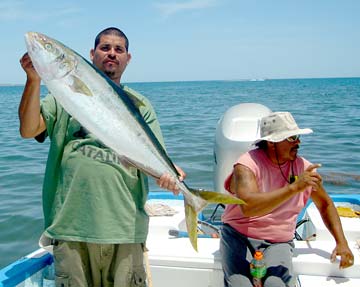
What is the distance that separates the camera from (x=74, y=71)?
2.43 m

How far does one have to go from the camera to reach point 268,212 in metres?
3.40

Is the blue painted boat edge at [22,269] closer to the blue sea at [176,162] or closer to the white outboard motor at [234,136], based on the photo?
the white outboard motor at [234,136]

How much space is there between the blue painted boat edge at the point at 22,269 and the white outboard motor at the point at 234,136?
209cm

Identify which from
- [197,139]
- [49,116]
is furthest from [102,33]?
[197,139]

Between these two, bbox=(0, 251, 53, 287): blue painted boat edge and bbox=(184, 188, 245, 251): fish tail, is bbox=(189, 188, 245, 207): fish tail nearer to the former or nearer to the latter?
bbox=(184, 188, 245, 251): fish tail

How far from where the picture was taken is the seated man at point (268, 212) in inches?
133

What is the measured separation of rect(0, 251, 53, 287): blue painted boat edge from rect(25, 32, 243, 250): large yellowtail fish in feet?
4.42

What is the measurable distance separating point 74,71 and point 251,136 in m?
2.96

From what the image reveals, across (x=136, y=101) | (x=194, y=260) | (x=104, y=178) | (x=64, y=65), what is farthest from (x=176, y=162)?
(x=64, y=65)

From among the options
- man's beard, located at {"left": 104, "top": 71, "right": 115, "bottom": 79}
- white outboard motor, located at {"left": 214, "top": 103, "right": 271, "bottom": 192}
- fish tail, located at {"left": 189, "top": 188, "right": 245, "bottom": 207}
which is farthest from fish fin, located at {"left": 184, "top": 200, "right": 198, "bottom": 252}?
white outboard motor, located at {"left": 214, "top": 103, "right": 271, "bottom": 192}

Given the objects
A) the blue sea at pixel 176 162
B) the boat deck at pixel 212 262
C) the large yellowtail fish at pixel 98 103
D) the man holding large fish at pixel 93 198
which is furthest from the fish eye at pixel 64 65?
the blue sea at pixel 176 162

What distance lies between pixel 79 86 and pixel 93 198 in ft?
2.57

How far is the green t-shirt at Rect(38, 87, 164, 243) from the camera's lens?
2.91 m

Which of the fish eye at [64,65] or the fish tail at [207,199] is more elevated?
the fish eye at [64,65]
